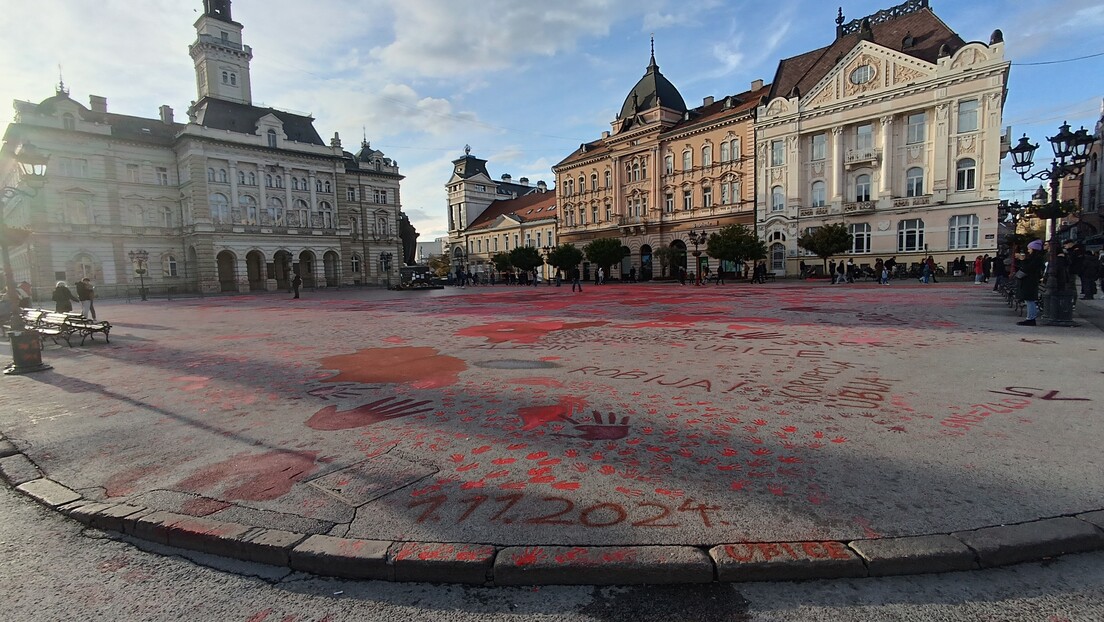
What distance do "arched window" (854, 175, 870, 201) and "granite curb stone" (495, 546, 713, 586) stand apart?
4762 centimetres

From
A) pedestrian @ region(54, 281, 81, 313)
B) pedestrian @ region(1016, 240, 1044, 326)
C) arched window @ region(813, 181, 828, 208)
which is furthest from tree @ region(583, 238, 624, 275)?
pedestrian @ region(54, 281, 81, 313)

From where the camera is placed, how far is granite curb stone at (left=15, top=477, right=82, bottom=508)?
4.01m

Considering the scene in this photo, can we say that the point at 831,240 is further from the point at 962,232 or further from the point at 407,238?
the point at 407,238

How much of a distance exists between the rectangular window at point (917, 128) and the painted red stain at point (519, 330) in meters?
38.4

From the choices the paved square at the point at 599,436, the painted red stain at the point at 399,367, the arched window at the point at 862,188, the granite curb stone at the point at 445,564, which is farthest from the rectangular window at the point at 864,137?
the granite curb stone at the point at 445,564

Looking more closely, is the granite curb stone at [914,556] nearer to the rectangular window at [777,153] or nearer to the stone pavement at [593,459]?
the stone pavement at [593,459]

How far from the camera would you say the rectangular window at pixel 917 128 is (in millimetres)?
38562

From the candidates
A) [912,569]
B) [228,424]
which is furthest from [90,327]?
[912,569]

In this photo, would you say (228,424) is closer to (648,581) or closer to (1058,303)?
(648,581)

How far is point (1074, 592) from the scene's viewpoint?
266cm

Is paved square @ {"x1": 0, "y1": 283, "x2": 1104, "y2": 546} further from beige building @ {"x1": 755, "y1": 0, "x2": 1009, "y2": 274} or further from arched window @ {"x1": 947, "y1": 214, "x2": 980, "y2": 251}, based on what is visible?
beige building @ {"x1": 755, "y1": 0, "x2": 1009, "y2": 274}

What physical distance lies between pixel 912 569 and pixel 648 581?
4.96ft

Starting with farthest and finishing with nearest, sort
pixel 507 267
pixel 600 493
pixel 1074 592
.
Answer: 1. pixel 507 267
2. pixel 600 493
3. pixel 1074 592

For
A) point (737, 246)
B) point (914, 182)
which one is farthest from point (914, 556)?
point (914, 182)
